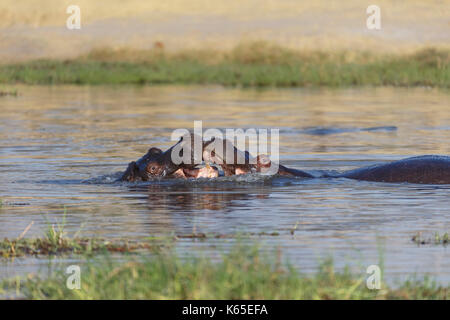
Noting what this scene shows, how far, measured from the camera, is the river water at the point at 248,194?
7503 mm

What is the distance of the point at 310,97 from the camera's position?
Result: 34906mm

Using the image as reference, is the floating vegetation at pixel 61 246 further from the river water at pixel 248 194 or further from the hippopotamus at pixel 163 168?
the hippopotamus at pixel 163 168

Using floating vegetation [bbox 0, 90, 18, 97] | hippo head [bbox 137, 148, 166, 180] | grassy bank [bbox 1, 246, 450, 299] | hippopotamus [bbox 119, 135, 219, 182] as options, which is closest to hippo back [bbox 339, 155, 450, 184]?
hippopotamus [bbox 119, 135, 219, 182]

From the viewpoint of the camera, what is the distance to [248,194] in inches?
420

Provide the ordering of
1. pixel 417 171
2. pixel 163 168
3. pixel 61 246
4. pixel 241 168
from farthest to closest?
pixel 417 171, pixel 163 168, pixel 241 168, pixel 61 246

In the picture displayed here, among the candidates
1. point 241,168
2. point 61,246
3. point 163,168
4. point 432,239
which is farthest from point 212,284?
point 163,168

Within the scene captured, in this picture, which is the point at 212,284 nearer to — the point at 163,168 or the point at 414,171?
the point at 163,168

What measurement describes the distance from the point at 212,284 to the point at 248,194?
4.92 metres

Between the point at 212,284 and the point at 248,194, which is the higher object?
the point at 212,284

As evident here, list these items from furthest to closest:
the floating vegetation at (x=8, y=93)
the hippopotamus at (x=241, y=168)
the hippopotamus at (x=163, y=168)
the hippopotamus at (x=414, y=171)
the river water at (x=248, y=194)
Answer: the floating vegetation at (x=8, y=93) → the hippopotamus at (x=414, y=171) → the hippopotamus at (x=163, y=168) → the hippopotamus at (x=241, y=168) → the river water at (x=248, y=194)

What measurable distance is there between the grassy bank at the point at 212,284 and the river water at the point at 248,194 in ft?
1.65

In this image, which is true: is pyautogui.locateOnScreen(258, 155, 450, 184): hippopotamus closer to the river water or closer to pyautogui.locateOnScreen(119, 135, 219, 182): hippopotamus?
the river water

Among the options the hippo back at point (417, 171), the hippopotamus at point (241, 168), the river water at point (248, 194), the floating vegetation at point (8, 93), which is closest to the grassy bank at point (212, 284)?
the river water at point (248, 194)

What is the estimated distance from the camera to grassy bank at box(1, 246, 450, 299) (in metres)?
5.71
